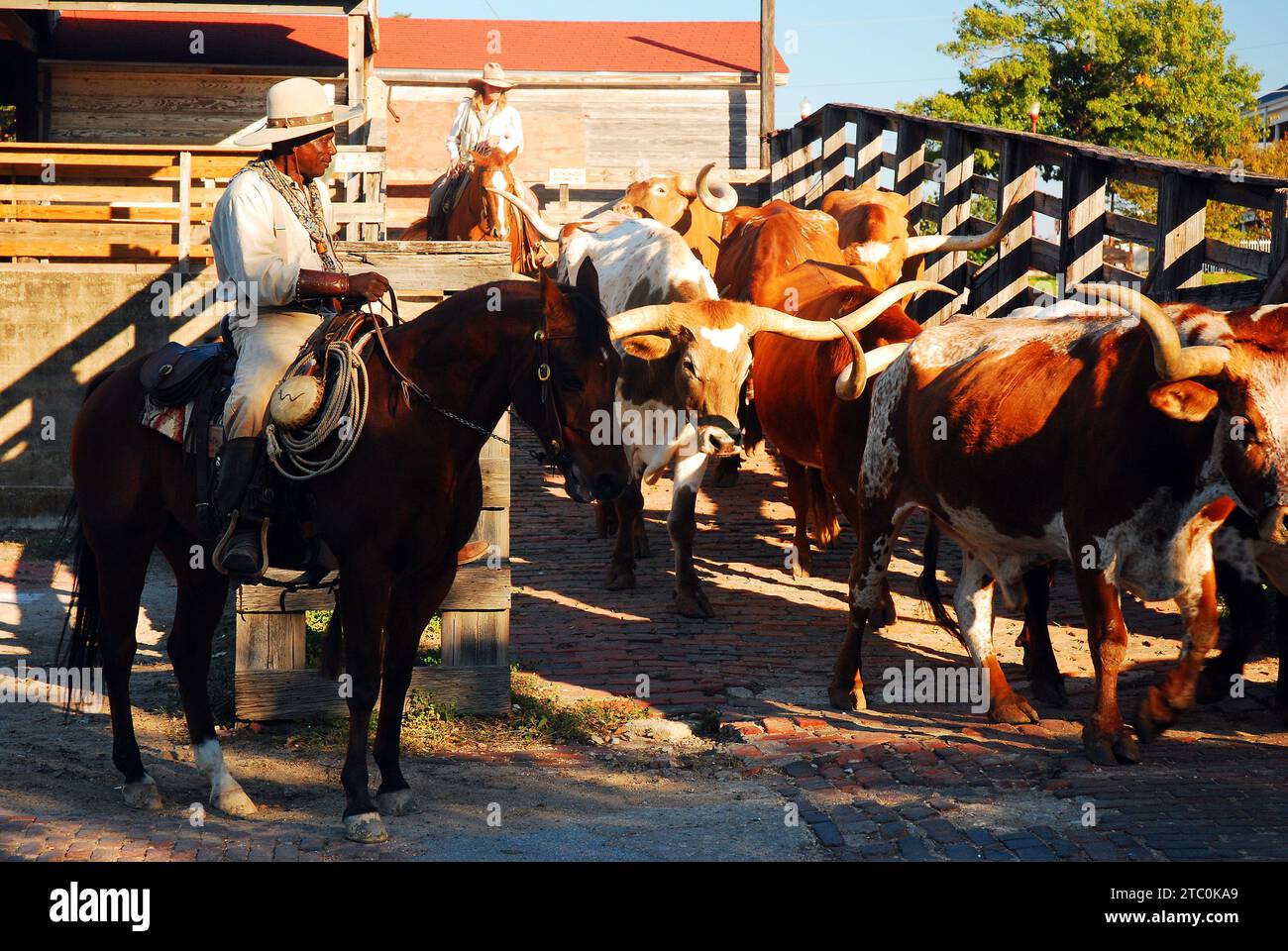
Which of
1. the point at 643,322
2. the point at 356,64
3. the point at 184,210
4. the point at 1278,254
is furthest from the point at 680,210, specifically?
the point at 1278,254

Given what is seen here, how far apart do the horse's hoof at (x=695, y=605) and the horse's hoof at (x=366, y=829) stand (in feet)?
12.9

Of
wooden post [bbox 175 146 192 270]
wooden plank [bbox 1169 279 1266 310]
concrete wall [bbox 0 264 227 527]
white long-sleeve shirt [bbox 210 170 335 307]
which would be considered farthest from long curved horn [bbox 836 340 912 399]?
wooden post [bbox 175 146 192 270]

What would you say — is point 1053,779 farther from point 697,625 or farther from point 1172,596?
point 697,625

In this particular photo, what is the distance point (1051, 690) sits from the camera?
7000mm

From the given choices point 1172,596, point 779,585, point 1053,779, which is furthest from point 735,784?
point 779,585

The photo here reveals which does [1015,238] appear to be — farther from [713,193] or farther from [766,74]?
[766,74]

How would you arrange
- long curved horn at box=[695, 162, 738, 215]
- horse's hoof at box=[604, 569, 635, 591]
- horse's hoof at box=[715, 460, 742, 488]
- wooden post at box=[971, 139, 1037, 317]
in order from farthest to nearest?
long curved horn at box=[695, 162, 738, 215], horse's hoof at box=[715, 460, 742, 488], wooden post at box=[971, 139, 1037, 317], horse's hoof at box=[604, 569, 635, 591]

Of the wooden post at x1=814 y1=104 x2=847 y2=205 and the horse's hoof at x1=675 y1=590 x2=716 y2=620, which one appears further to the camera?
the wooden post at x1=814 y1=104 x2=847 y2=205

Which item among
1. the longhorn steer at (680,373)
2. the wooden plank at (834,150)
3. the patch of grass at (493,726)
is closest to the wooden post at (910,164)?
the wooden plank at (834,150)

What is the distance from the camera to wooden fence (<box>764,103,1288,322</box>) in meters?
8.31

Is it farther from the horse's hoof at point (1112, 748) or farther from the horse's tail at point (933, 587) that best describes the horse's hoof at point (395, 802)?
the horse's tail at point (933, 587)

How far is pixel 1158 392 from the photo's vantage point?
5.46 metres

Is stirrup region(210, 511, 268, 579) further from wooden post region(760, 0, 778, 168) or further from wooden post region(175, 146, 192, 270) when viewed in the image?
wooden post region(760, 0, 778, 168)

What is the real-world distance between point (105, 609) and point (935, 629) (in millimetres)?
4881
